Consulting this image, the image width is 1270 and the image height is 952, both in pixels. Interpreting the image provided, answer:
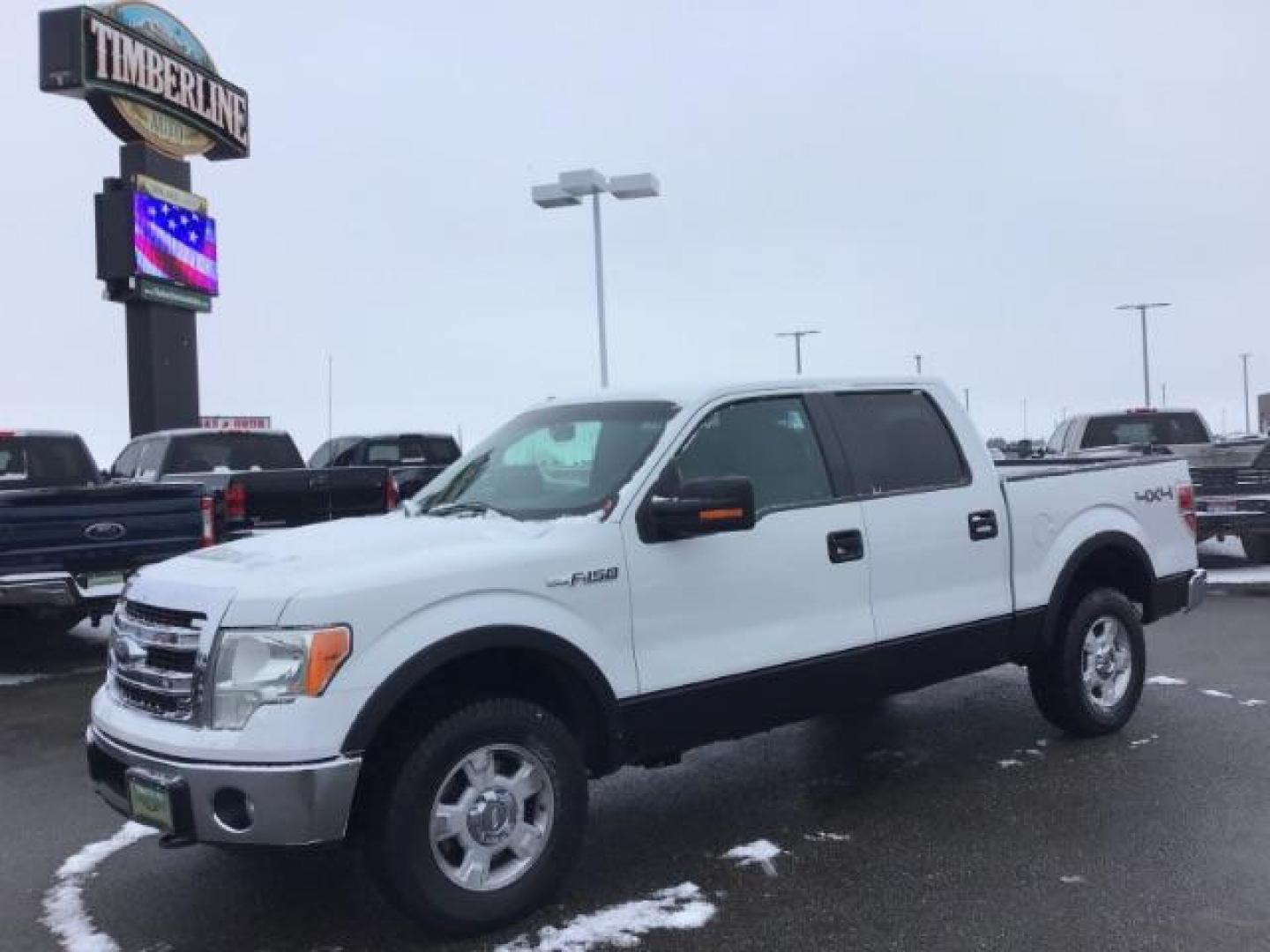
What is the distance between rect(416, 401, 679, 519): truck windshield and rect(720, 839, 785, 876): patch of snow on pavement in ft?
4.97

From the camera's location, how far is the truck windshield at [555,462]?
15.2 ft

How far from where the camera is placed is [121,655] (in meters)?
4.22

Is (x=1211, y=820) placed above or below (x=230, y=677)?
below

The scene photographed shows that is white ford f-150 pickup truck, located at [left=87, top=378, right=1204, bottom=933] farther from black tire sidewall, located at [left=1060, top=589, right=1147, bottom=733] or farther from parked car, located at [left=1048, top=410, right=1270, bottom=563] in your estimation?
parked car, located at [left=1048, top=410, right=1270, bottom=563]

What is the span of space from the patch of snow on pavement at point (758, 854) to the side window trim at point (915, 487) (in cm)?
153

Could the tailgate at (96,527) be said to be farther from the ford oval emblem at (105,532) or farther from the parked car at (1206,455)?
the parked car at (1206,455)

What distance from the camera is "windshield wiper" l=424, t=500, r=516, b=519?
4734 millimetres

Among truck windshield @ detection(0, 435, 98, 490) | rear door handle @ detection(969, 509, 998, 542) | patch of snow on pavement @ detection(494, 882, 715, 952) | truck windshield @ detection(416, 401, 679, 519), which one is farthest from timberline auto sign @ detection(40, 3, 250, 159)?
patch of snow on pavement @ detection(494, 882, 715, 952)

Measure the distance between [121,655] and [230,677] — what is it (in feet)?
2.57

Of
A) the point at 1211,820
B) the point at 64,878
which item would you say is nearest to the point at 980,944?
the point at 1211,820

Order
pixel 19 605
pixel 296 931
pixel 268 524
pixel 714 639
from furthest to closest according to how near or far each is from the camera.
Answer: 1. pixel 268 524
2. pixel 19 605
3. pixel 714 639
4. pixel 296 931

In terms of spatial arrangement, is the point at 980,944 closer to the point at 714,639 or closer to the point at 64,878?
the point at 714,639

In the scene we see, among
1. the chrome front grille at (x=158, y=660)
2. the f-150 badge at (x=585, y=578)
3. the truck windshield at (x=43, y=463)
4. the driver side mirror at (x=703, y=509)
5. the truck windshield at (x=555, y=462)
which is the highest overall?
the truck windshield at (x=43, y=463)

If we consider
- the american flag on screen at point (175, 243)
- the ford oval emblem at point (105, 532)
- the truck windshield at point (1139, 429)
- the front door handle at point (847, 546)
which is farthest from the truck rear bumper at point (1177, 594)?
A: the american flag on screen at point (175, 243)
